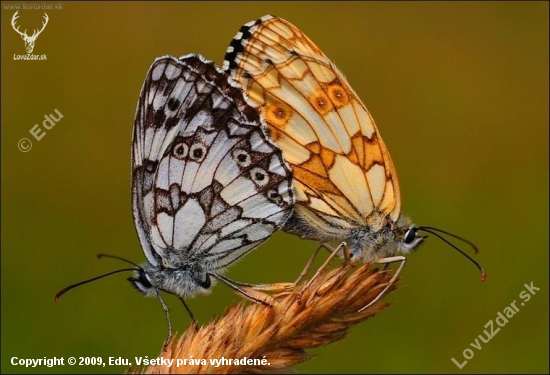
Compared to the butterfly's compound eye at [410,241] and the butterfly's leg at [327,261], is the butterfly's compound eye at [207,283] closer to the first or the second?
the butterfly's leg at [327,261]

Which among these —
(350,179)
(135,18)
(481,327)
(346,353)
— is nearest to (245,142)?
(350,179)

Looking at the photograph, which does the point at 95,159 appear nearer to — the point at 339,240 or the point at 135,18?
the point at 135,18

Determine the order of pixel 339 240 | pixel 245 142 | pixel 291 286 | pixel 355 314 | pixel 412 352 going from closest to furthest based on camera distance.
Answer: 1. pixel 355 314
2. pixel 291 286
3. pixel 245 142
4. pixel 339 240
5. pixel 412 352

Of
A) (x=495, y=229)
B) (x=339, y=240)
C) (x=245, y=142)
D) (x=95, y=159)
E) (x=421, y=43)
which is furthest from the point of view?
(x=421, y=43)

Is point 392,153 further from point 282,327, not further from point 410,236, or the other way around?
point 282,327
